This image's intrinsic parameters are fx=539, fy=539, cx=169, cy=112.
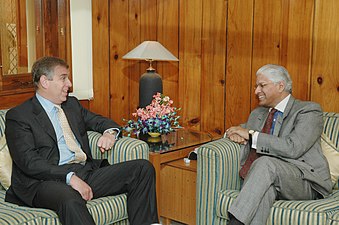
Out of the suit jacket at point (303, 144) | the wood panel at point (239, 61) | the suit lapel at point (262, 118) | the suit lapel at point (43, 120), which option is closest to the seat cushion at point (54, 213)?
the suit lapel at point (43, 120)

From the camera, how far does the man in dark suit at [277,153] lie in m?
3.05

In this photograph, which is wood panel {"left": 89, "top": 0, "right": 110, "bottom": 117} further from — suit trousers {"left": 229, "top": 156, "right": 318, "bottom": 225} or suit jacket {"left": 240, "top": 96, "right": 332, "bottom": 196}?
suit trousers {"left": 229, "top": 156, "right": 318, "bottom": 225}

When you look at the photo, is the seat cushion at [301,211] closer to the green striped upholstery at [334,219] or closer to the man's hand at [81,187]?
the green striped upholstery at [334,219]

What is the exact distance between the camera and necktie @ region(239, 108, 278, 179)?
3.40 metres

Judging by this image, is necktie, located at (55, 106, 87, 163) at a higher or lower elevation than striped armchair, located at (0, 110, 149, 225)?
higher

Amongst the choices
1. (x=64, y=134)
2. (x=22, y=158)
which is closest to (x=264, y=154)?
(x=64, y=134)

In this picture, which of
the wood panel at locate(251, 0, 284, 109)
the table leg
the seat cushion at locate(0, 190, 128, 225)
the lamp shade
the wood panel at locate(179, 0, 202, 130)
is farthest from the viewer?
the wood panel at locate(179, 0, 202, 130)

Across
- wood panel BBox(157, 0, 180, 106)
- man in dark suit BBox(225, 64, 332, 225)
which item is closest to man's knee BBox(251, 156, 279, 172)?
man in dark suit BBox(225, 64, 332, 225)

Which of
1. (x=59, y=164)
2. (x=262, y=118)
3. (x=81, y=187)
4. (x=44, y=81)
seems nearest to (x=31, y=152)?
(x=59, y=164)

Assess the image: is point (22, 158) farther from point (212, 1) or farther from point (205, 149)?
point (212, 1)

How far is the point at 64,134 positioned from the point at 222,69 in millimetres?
1505

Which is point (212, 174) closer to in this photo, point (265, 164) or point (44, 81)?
point (265, 164)

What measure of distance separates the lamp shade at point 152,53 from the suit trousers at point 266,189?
1.37 metres

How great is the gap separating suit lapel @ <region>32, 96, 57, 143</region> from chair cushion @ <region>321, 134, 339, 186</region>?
1.67m
